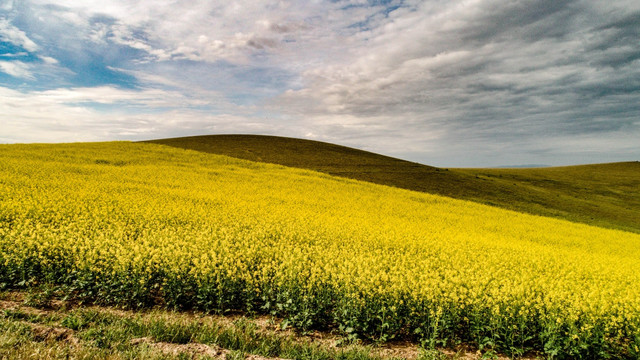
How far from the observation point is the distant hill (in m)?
30.2

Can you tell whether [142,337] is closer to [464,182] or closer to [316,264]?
[316,264]

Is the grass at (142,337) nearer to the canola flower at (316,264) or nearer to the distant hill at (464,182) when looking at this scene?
the canola flower at (316,264)

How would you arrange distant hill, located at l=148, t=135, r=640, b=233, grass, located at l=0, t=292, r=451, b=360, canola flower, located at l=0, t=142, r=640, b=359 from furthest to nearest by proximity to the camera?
1. distant hill, located at l=148, t=135, r=640, b=233
2. canola flower, located at l=0, t=142, r=640, b=359
3. grass, located at l=0, t=292, r=451, b=360

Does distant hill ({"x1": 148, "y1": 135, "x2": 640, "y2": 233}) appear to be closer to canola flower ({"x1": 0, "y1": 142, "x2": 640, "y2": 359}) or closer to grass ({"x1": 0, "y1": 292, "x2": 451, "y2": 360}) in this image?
canola flower ({"x1": 0, "y1": 142, "x2": 640, "y2": 359})

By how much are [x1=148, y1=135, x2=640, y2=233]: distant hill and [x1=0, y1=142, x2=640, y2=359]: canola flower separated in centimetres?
1388

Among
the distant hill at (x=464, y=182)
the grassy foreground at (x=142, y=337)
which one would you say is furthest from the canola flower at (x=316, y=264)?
the distant hill at (x=464, y=182)

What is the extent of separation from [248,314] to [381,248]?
5273 millimetres

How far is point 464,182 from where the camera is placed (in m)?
37.3

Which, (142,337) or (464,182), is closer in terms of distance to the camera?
(142,337)

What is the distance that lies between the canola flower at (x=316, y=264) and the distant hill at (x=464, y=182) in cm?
1388

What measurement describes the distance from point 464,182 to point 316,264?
3390 cm

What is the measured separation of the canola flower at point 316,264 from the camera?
20.7 feet

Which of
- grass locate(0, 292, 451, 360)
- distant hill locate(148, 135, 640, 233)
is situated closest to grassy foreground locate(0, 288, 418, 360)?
grass locate(0, 292, 451, 360)

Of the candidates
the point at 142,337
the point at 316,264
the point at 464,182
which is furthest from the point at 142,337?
the point at 464,182
